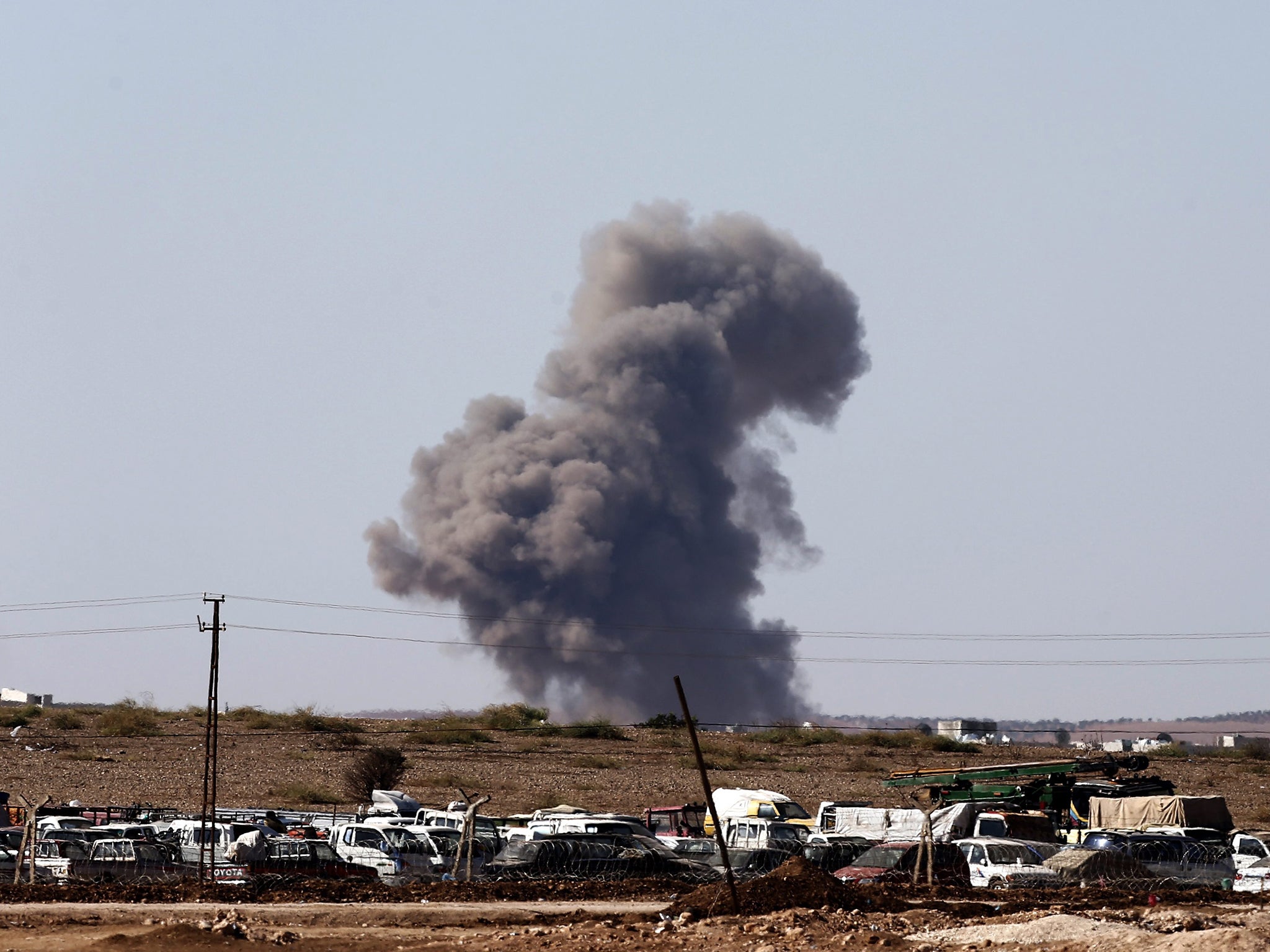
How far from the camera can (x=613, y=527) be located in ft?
291

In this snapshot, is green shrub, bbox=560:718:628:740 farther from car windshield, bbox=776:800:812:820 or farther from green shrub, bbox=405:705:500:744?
car windshield, bbox=776:800:812:820

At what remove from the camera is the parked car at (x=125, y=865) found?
2328 cm

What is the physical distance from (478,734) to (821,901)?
45370 mm

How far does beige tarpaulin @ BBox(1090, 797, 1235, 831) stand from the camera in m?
33.4

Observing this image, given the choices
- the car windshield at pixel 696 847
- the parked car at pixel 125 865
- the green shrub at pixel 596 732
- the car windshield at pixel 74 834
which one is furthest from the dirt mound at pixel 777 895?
the green shrub at pixel 596 732

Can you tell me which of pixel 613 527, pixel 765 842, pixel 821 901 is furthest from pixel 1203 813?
pixel 613 527

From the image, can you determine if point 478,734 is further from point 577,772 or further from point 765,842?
point 765,842

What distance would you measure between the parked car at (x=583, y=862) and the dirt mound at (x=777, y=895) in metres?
4.96

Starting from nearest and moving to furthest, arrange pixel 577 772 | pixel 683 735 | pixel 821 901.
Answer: pixel 821 901 < pixel 577 772 < pixel 683 735

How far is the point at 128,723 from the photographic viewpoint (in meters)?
62.9

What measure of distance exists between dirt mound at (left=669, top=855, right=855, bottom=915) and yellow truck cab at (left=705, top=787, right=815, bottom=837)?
1487cm

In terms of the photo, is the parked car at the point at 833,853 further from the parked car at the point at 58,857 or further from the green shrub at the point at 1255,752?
the green shrub at the point at 1255,752

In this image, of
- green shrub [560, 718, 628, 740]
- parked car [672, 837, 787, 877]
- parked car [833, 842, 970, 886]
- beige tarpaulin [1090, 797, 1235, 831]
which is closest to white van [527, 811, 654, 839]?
parked car [672, 837, 787, 877]

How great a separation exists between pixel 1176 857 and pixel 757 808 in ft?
36.0
